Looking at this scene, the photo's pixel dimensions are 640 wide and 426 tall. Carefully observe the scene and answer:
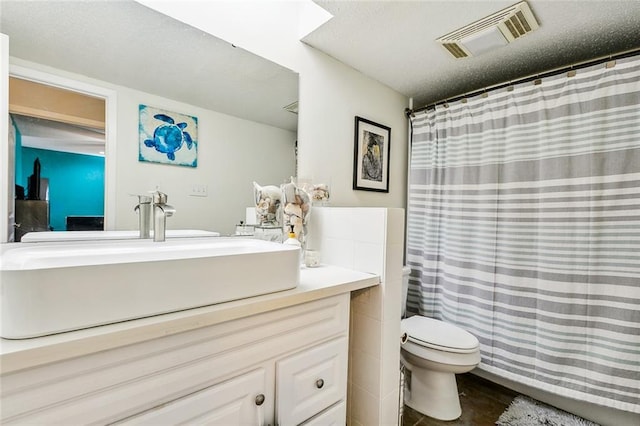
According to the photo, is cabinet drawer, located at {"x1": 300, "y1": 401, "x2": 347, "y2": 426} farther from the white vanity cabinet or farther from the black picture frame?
the black picture frame

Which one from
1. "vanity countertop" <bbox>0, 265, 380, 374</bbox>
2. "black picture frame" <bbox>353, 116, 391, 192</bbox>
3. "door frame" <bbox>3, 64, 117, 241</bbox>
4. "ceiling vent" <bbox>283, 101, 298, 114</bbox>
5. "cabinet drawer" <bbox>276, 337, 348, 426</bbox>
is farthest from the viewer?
"black picture frame" <bbox>353, 116, 391, 192</bbox>

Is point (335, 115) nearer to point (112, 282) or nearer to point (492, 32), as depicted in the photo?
point (492, 32)

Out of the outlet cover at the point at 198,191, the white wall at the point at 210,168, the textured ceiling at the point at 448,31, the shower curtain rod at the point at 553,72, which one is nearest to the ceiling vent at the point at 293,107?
the white wall at the point at 210,168

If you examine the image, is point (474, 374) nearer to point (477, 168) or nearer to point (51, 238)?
point (477, 168)

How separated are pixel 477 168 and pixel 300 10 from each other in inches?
57.5

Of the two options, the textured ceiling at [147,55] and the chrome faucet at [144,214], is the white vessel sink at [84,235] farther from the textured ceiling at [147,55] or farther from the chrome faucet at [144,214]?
the textured ceiling at [147,55]

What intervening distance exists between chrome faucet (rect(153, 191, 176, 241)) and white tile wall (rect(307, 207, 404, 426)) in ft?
2.42

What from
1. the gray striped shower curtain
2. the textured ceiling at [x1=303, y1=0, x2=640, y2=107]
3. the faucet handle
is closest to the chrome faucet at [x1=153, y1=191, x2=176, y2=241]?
the faucet handle

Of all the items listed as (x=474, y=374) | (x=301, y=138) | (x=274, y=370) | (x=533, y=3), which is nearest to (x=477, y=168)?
(x=533, y=3)

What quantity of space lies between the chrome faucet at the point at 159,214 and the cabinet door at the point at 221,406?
0.60m

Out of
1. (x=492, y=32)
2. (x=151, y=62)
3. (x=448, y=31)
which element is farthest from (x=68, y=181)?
(x=492, y=32)

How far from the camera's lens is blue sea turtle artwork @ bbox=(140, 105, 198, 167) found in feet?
3.60

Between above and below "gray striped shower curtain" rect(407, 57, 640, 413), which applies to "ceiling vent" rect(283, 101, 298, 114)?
above

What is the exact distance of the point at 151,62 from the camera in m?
1.12
